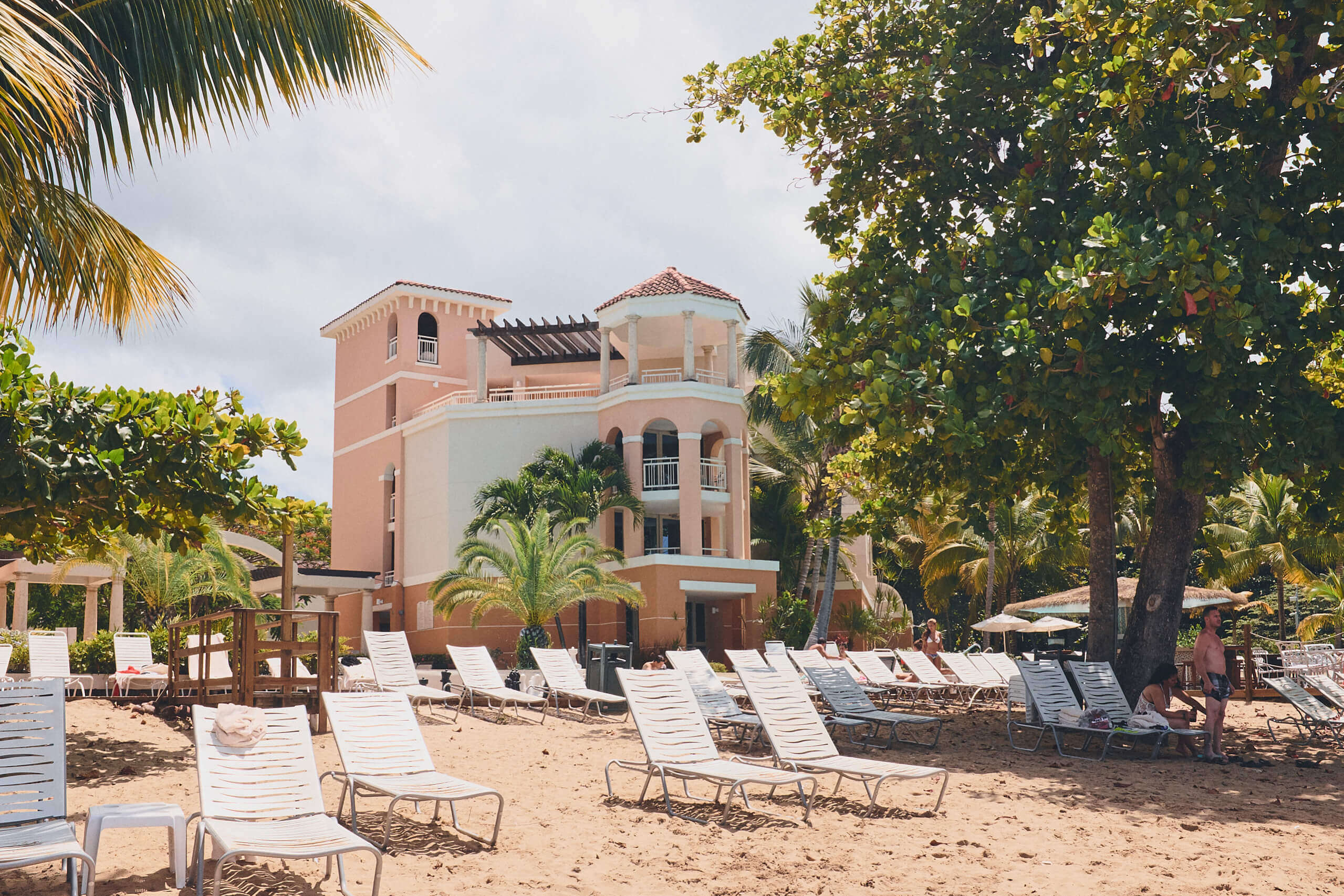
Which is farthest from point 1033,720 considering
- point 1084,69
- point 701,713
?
point 1084,69

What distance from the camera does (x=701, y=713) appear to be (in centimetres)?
877

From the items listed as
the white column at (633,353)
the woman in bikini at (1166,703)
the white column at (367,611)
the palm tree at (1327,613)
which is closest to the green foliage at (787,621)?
the white column at (633,353)

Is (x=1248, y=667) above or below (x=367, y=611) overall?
below

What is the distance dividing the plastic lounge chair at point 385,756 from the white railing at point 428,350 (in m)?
29.2

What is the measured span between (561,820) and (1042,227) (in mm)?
8285

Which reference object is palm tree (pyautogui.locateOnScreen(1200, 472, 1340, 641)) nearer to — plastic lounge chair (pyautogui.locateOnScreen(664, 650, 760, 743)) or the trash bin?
the trash bin

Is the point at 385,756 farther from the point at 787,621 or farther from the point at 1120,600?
the point at 787,621

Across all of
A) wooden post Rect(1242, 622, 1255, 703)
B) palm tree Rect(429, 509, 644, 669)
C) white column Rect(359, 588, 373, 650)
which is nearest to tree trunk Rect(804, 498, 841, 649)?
palm tree Rect(429, 509, 644, 669)

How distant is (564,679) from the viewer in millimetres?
14898

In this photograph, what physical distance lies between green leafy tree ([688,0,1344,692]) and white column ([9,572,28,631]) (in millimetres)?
18234

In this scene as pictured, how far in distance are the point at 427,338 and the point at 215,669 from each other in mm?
22109

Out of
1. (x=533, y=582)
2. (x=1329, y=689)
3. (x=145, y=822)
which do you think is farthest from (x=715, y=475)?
(x=145, y=822)

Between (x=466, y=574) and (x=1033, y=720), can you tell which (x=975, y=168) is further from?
(x=466, y=574)

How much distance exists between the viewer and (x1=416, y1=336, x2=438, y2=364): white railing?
36.2 meters
